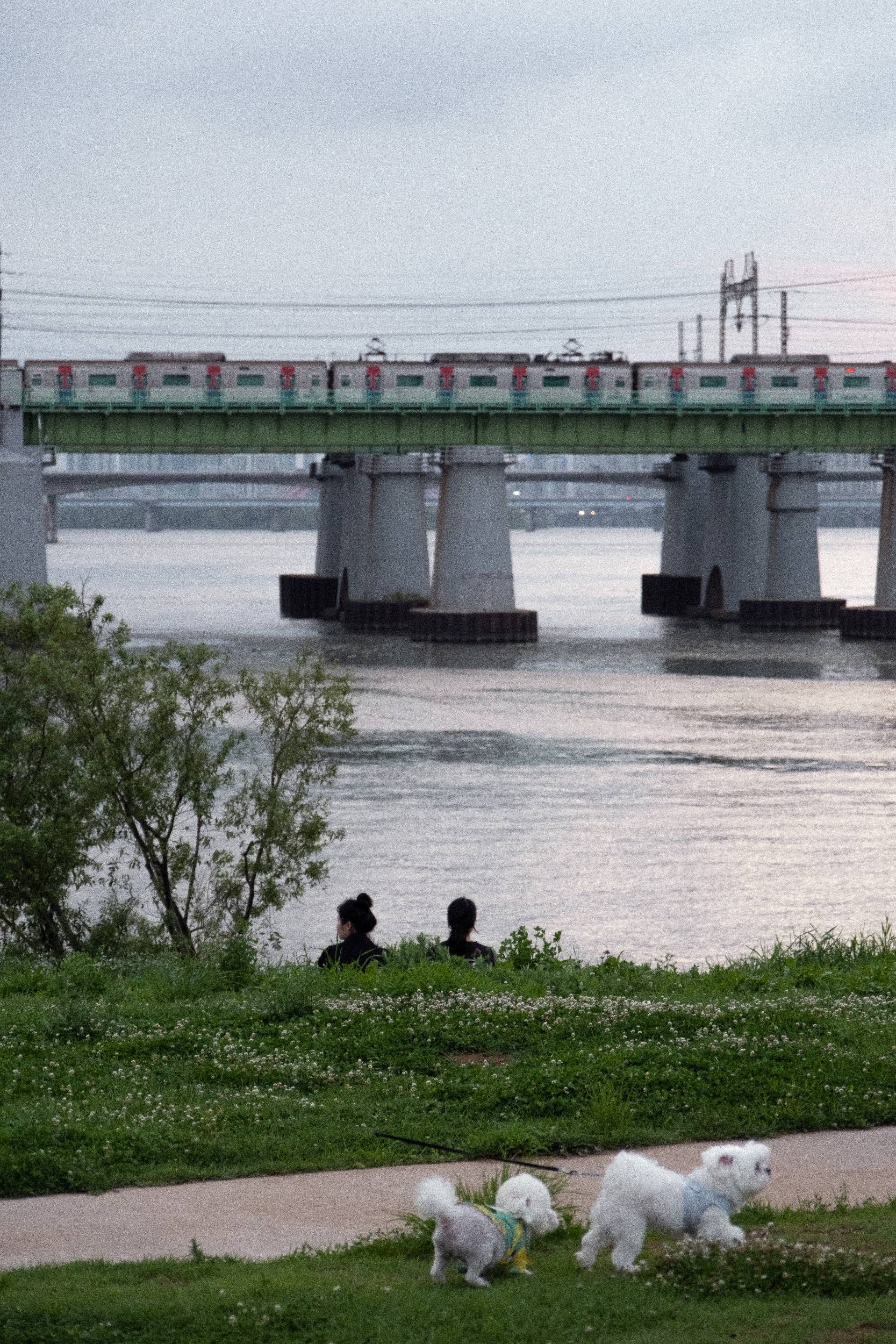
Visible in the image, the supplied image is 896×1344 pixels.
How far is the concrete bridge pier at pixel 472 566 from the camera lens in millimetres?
77188

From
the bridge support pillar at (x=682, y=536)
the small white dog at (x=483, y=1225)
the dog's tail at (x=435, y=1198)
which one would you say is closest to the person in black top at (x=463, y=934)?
the small white dog at (x=483, y=1225)

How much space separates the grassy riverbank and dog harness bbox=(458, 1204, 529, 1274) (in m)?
1.93

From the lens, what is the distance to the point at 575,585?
157 meters

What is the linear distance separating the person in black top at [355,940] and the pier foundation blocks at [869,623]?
66.2m

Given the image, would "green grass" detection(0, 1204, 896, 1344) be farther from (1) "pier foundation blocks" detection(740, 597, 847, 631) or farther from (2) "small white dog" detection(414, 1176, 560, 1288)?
(1) "pier foundation blocks" detection(740, 597, 847, 631)

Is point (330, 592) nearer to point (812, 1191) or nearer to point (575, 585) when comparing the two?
point (575, 585)

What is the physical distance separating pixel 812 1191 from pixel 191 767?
38.7 feet

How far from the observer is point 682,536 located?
102 m

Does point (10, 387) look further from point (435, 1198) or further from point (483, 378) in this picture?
point (435, 1198)

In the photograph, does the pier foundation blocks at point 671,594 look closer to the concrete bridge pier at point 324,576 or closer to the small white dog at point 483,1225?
the concrete bridge pier at point 324,576

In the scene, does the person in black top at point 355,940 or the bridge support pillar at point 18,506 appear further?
the bridge support pillar at point 18,506

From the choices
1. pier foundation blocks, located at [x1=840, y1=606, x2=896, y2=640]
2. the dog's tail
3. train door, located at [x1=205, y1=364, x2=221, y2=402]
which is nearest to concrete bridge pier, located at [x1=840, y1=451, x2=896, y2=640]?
pier foundation blocks, located at [x1=840, y1=606, x2=896, y2=640]

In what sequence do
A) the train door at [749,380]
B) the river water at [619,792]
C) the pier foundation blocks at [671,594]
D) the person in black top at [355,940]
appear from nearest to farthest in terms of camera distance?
the person in black top at [355,940], the river water at [619,792], the train door at [749,380], the pier foundation blocks at [671,594]

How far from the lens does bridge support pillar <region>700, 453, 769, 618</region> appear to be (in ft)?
298
